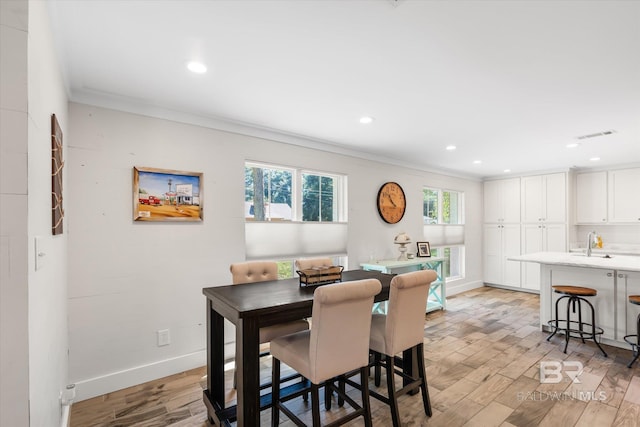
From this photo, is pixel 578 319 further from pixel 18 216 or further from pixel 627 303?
pixel 18 216

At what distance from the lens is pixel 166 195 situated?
9.43ft

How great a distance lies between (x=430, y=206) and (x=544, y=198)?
2271 mm

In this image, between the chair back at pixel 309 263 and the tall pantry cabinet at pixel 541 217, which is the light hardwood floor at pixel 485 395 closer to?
the chair back at pixel 309 263

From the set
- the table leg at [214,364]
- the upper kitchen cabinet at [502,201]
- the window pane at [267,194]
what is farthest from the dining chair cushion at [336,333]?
the upper kitchen cabinet at [502,201]

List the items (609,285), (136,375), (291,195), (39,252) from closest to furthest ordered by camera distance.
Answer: (39,252)
(136,375)
(609,285)
(291,195)

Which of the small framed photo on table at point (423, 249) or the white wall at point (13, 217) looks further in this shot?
the small framed photo on table at point (423, 249)

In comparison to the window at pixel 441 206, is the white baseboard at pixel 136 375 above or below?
below

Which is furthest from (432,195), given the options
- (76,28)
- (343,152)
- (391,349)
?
(76,28)

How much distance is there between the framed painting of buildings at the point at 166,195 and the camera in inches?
108

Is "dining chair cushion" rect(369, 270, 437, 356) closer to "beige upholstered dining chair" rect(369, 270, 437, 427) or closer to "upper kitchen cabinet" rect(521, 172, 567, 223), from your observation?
"beige upholstered dining chair" rect(369, 270, 437, 427)

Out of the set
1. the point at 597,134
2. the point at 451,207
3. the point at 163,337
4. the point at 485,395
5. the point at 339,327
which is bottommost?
the point at 485,395

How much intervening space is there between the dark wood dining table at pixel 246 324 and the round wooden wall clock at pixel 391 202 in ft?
7.60

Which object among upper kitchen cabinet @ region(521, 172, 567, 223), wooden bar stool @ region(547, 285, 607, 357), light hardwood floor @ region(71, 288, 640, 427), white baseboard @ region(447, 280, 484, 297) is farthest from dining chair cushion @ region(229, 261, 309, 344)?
upper kitchen cabinet @ region(521, 172, 567, 223)

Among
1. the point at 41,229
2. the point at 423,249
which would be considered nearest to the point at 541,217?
the point at 423,249
